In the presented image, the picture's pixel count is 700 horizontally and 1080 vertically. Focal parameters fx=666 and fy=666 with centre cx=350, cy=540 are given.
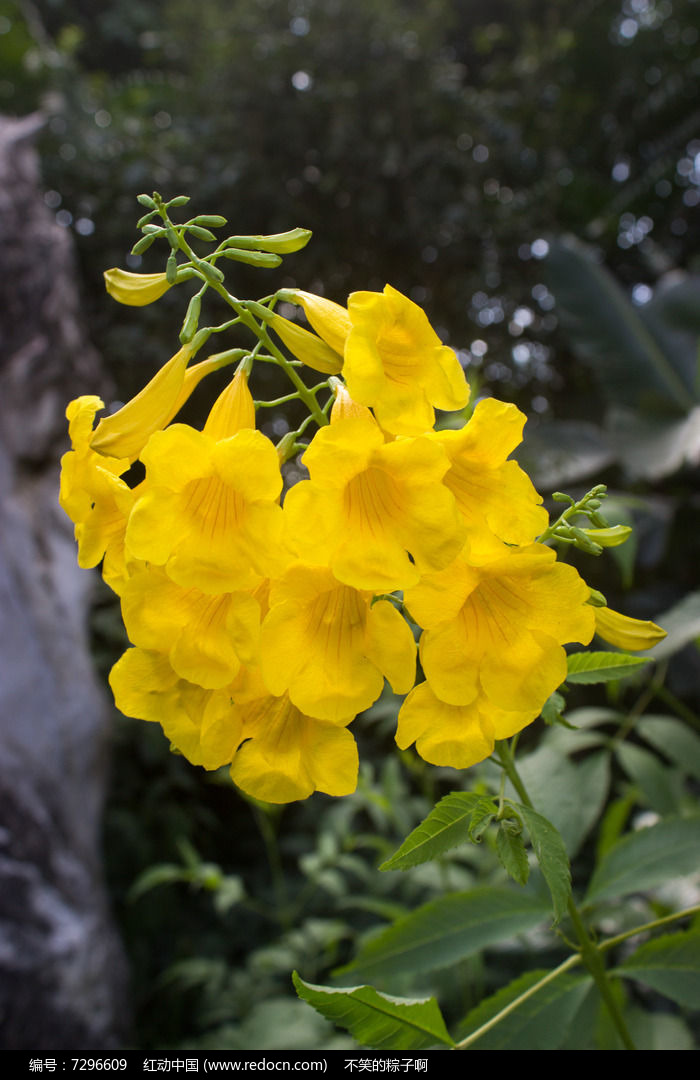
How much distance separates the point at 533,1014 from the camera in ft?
3.39

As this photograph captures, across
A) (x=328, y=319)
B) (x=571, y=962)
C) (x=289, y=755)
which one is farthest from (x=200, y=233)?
(x=571, y=962)

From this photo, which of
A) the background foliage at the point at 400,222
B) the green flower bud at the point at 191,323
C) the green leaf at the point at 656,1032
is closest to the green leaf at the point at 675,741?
the green leaf at the point at 656,1032

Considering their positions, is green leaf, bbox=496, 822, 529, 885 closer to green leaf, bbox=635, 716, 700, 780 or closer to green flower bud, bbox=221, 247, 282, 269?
green flower bud, bbox=221, 247, 282, 269

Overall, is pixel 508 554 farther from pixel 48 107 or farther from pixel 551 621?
pixel 48 107

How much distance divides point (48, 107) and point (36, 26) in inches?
66.3

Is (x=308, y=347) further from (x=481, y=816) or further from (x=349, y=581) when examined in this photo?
(x=481, y=816)

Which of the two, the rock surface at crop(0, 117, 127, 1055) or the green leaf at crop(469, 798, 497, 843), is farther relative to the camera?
the rock surface at crop(0, 117, 127, 1055)

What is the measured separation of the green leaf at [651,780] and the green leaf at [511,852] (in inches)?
37.3

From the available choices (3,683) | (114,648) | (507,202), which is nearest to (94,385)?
(114,648)

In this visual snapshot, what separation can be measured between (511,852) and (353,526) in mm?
414

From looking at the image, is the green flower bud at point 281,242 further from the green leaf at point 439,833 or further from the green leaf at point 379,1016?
the green leaf at point 379,1016

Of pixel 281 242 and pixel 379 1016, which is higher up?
pixel 281 242

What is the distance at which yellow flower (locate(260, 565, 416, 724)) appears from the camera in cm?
70

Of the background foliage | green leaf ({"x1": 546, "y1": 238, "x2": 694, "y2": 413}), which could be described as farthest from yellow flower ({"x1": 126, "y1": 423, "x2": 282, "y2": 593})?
green leaf ({"x1": 546, "y1": 238, "x2": 694, "y2": 413})
